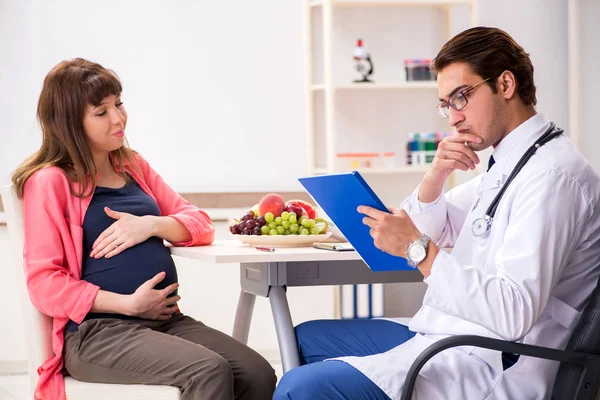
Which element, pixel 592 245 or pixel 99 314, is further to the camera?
pixel 99 314

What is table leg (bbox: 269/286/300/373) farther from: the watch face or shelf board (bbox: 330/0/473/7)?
shelf board (bbox: 330/0/473/7)

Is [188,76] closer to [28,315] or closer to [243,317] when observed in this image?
[243,317]

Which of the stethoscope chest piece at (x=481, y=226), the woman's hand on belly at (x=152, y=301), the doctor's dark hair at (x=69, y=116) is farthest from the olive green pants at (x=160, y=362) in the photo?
the stethoscope chest piece at (x=481, y=226)

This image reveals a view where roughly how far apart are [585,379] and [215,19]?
3236 mm

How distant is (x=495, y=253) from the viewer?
167 cm

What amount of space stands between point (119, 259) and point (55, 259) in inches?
7.6

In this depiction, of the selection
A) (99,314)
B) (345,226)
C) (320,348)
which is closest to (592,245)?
(345,226)

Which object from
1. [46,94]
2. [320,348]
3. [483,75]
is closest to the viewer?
[483,75]

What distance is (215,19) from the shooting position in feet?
14.3

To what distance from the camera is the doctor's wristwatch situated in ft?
5.32

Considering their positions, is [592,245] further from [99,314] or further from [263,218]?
[99,314]

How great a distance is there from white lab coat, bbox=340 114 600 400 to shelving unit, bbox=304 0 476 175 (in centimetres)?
246

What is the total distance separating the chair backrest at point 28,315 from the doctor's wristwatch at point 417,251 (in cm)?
109

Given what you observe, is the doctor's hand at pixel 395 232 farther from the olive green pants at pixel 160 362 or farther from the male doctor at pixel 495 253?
the olive green pants at pixel 160 362
